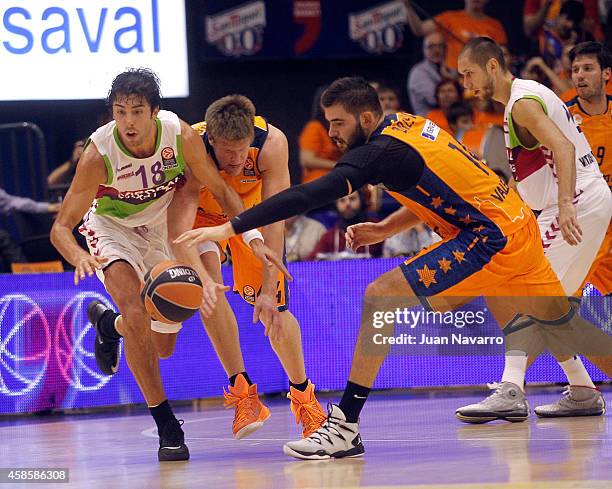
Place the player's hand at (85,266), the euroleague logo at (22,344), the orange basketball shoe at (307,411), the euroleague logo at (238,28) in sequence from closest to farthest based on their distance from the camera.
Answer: the player's hand at (85,266), the orange basketball shoe at (307,411), the euroleague logo at (22,344), the euroleague logo at (238,28)

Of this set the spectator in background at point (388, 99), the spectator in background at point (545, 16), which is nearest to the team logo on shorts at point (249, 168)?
the spectator in background at point (388, 99)

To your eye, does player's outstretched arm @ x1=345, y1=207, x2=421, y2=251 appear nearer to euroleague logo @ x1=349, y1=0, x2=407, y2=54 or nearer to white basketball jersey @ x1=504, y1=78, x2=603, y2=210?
white basketball jersey @ x1=504, y1=78, x2=603, y2=210

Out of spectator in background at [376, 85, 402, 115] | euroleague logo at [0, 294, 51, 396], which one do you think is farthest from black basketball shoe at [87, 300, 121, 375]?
spectator in background at [376, 85, 402, 115]

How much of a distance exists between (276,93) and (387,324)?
747 centimetres

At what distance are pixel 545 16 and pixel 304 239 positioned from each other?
3.79 m

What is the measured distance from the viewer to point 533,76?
1088 centimetres

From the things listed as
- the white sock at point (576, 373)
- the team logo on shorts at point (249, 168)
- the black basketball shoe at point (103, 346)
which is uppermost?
the team logo on shorts at point (249, 168)

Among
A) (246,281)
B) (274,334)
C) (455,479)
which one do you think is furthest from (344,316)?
(455,479)

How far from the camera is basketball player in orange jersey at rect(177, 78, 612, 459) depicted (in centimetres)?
543

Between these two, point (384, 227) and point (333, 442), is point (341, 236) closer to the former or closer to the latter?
point (384, 227)

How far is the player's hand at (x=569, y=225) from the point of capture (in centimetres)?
603

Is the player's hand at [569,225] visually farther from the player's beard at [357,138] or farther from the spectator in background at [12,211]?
the spectator in background at [12,211]

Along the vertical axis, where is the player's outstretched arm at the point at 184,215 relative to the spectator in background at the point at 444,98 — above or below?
below

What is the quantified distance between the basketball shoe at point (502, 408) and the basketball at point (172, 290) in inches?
74.5
